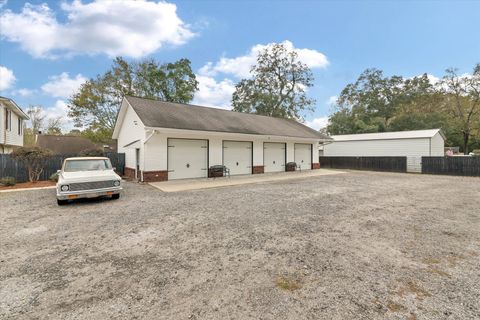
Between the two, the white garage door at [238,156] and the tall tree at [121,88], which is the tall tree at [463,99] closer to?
the white garage door at [238,156]

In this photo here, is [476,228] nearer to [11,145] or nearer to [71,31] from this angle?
[71,31]

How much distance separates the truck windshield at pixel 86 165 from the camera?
773 cm

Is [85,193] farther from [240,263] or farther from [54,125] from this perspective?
[54,125]

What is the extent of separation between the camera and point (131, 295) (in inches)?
100

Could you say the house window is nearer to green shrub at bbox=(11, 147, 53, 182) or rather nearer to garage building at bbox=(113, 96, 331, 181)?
green shrub at bbox=(11, 147, 53, 182)

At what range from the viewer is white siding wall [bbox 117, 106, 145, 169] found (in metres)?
12.3

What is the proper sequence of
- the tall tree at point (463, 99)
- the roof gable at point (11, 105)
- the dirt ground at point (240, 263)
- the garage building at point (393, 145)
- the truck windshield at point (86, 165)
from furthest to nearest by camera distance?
the tall tree at point (463, 99) < the garage building at point (393, 145) < the roof gable at point (11, 105) < the truck windshield at point (86, 165) < the dirt ground at point (240, 263)

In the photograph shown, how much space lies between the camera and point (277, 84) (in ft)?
100

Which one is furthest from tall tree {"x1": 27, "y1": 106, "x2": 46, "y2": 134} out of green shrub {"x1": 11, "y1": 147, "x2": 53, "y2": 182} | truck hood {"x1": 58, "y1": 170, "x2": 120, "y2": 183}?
truck hood {"x1": 58, "y1": 170, "x2": 120, "y2": 183}

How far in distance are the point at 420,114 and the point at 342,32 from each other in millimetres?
23691

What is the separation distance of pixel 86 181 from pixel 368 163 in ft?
68.9

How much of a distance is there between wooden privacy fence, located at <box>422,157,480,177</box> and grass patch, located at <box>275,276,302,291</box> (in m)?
19.4

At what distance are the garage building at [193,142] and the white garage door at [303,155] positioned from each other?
3.3 inches

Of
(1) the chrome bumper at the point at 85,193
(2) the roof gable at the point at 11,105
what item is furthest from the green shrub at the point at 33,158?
(1) the chrome bumper at the point at 85,193
